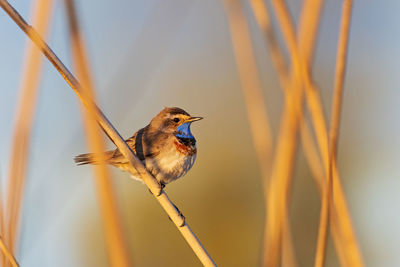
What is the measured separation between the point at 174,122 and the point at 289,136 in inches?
75.4

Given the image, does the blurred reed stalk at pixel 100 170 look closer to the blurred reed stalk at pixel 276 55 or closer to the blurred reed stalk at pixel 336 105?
the blurred reed stalk at pixel 336 105

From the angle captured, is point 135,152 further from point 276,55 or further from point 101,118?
point 101,118

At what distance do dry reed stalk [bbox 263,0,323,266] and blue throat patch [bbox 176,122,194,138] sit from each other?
5.36ft

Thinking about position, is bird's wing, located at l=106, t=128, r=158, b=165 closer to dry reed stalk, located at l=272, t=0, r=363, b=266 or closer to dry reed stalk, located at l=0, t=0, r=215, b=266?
dry reed stalk, located at l=0, t=0, r=215, b=266

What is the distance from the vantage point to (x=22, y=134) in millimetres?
2551

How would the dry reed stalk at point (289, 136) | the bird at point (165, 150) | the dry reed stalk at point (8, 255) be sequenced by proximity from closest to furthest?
the dry reed stalk at point (8, 255) → the dry reed stalk at point (289, 136) → the bird at point (165, 150)

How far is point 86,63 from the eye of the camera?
83.9 inches

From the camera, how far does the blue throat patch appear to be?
408 centimetres

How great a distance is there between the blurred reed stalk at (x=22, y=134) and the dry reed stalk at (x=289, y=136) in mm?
1231

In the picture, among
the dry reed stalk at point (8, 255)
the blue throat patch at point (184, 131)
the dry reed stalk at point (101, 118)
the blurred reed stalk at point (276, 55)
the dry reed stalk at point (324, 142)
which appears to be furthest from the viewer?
the blue throat patch at point (184, 131)

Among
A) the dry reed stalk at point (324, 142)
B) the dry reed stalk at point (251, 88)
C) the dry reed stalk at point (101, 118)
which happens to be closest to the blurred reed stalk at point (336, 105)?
the dry reed stalk at point (324, 142)

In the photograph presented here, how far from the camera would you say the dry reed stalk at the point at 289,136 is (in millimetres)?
2354

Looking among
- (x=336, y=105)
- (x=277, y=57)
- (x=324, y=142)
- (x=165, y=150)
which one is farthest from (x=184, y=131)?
(x=336, y=105)

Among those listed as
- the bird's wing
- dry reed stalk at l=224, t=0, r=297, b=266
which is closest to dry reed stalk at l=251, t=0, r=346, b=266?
dry reed stalk at l=224, t=0, r=297, b=266
